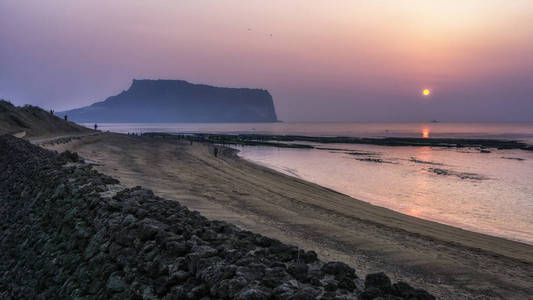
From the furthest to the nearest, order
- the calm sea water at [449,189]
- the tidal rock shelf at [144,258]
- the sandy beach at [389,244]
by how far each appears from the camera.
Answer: the calm sea water at [449,189] < the sandy beach at [389,244] < the tidal rock shelf at [144,258]

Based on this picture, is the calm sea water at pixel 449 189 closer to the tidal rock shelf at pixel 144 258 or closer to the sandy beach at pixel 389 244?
the sandy beach at pixel 389 244

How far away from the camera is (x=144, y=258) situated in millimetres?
4516

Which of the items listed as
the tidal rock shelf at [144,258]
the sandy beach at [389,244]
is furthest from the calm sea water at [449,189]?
the tidal rock shelf at [144,258]

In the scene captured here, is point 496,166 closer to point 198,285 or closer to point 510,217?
point 510,217

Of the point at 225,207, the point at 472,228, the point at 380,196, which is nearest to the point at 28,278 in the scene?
the point at 225,207

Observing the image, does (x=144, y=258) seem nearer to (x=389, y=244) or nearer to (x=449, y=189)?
(x=389, y=244)

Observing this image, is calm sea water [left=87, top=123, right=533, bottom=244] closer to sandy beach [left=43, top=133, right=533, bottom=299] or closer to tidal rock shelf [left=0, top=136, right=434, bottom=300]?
sandy beach [left=43, top=133, right=533, bottom=299]

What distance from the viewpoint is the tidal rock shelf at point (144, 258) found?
3.54 metres

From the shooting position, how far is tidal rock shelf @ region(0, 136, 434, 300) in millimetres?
3541

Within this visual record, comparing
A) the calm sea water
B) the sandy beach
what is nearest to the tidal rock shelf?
the sandy beach

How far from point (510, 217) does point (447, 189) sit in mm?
7503

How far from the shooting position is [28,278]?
6.61 metres

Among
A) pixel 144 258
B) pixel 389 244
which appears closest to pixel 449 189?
A: pixel 389 244

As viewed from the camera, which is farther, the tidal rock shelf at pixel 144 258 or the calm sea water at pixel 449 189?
the calm sea water at pixel 449 189
